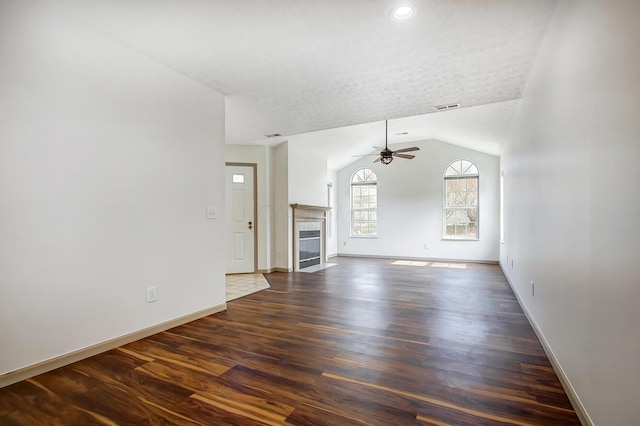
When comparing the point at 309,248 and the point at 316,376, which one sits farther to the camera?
the point at 309,248

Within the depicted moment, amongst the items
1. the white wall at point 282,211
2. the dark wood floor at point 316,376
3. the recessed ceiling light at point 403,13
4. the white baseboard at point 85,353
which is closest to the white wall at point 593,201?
the dark wood floor at point 316,376

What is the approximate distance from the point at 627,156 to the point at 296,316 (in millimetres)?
2816

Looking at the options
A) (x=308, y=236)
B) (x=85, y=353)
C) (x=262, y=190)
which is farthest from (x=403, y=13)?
(x=308, y=236)

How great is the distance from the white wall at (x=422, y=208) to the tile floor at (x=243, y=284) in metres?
3.87

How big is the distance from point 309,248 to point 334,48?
16.1ft

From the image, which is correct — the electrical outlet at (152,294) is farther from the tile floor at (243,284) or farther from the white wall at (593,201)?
the white wall at (593,201)

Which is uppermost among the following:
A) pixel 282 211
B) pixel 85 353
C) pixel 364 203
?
pixel 364 203

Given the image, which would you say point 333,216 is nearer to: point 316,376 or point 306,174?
point 306,174

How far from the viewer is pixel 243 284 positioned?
497 centimetres

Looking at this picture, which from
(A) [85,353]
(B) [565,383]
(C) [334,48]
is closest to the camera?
(B) [565,383]

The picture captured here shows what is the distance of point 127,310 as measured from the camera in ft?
8.26

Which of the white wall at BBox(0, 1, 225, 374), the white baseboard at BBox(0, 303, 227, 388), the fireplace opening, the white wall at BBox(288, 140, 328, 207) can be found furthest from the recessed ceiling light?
the fireplace opening

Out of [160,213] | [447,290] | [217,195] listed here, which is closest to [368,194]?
[447,290]

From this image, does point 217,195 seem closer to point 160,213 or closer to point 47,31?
point 160,213
